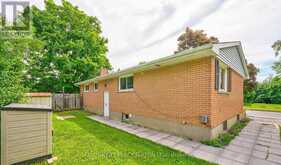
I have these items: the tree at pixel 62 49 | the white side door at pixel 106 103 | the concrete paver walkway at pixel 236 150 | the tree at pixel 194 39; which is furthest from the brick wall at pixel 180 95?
the tree at pixel 194 39

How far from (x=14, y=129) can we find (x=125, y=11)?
312 inches

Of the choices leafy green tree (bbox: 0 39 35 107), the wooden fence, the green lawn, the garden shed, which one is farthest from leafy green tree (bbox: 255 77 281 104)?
leafy green tree (bbox: 0 39 35 107)

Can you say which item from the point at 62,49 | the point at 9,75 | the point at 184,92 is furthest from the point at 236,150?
the point at 62,49

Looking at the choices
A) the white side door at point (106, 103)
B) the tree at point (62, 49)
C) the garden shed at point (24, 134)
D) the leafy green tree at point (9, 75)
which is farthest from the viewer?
the tree at point (62, 49)

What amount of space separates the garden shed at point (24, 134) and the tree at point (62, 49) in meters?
15.3

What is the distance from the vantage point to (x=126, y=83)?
8.80 m

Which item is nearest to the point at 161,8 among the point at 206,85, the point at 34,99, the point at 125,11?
the point at 125,11

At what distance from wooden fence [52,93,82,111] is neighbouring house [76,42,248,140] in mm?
8409

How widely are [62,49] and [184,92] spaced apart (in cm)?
1733

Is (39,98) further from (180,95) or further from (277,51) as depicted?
(277,51)

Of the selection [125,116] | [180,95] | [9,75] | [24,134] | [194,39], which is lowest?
[125,116]

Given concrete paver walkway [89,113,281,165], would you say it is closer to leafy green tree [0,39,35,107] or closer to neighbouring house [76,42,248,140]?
neighbouring house [76,42,248,140]

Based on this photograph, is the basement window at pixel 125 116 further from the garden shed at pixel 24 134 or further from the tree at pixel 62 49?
the tree at pixel 62 49

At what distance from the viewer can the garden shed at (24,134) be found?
297 centimetres
